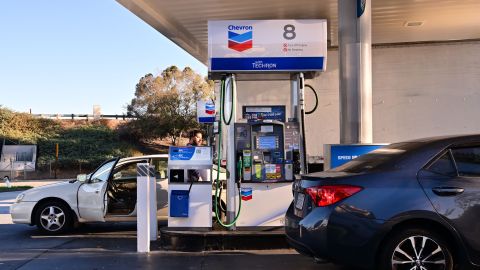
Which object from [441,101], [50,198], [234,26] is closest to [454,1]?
[441,101]

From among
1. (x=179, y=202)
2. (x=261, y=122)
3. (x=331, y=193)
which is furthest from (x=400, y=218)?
(x=179, y=202)

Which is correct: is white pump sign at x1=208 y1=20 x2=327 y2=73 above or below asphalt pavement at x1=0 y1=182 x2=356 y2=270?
above

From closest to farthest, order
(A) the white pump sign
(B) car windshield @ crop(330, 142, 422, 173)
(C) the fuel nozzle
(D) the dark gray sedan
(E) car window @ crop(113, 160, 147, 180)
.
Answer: (D) the dark gray sedan, (B) car windshield @ crop(330, 142, 422, 173), (C) the fuel nozzle, (A) the white pump sign, (E) car window @ crop(113, 160, 147, 180)

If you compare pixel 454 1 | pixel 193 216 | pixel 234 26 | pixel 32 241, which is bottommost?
pixel 32 241

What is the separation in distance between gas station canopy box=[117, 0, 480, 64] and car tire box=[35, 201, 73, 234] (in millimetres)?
4357

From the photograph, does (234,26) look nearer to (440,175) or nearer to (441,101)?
(440,175)

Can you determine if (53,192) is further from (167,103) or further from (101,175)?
(167,103)

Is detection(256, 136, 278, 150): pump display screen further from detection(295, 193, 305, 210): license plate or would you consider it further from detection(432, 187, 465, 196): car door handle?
detection(432, 187, 465, 196): car door handle

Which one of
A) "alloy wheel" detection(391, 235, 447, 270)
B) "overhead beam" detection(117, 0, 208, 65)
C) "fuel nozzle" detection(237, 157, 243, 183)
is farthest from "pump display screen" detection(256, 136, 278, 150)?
"overhead beam" detection(117, 0, 208, 65)

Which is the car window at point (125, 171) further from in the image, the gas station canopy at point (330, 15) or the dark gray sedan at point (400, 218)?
the dark gray sedan at point (400, 218)

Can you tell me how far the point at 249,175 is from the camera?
7590mm

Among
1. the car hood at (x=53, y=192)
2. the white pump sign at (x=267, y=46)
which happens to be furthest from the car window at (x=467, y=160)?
the car hood at (x=53, y=192)

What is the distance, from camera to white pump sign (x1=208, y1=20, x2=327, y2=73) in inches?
313

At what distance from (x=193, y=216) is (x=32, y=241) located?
2.98 m
